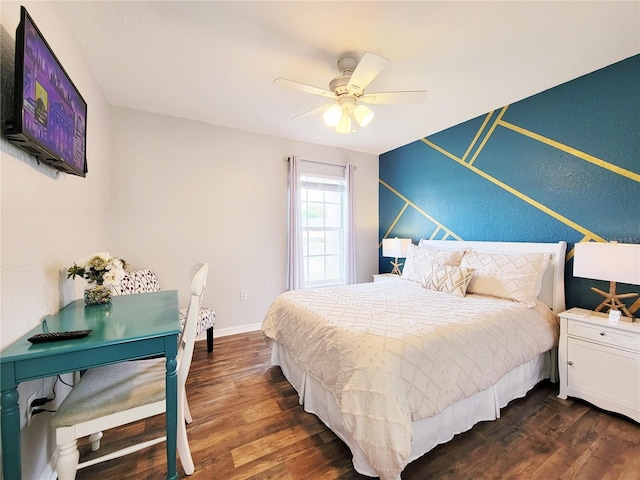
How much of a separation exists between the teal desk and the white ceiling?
1.78 metres

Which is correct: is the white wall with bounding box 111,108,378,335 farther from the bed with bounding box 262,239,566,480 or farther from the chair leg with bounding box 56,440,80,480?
the chair leg with bounding box 56,440,80,480

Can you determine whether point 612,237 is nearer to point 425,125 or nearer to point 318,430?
point 425,125

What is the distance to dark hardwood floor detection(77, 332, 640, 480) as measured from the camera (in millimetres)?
1429

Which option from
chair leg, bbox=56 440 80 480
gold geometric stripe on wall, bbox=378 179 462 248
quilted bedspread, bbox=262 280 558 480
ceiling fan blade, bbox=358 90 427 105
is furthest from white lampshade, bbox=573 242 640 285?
chair leg, bbox=56 440 80 480

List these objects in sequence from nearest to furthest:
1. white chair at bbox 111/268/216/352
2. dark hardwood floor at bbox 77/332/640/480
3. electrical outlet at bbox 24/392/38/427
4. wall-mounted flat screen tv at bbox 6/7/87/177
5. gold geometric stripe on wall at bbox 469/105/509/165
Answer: wall-mounted flat screen tv at bbox 6/7/87/177 → electrical outlet at bbox 24/392/38/427 → dark hardwood floor at bbox 77/332/640/480 → white chair at bbox 111/268/216/352 → gold geometric stripe on wall at bbox 469/105/509/165

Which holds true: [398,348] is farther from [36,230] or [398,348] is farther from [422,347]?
[36,230]

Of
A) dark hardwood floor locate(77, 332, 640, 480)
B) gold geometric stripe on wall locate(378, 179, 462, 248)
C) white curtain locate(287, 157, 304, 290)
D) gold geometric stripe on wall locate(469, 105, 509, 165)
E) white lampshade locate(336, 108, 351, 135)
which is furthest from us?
white curtain locate(287, 157, 304, 290)

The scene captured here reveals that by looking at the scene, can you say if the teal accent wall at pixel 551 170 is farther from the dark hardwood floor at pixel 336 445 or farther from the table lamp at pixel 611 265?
the dark hardwood floor at pixel 336 445

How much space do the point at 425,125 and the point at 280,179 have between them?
196 cm

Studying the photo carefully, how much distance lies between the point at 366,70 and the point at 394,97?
1.29 feet

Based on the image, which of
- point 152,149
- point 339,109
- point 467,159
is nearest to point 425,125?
point 467,159

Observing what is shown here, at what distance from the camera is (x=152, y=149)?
118 inches

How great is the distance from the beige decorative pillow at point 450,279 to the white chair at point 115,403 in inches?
85.1

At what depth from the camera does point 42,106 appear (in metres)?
1.22
